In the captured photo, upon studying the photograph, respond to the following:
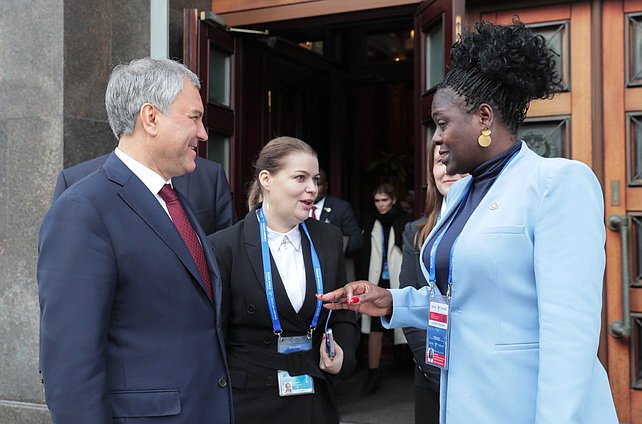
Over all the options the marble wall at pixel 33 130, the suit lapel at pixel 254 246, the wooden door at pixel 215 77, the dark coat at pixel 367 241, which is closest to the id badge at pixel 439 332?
the suit lapel at pixel 254 246

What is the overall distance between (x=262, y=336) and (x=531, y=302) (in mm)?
1378

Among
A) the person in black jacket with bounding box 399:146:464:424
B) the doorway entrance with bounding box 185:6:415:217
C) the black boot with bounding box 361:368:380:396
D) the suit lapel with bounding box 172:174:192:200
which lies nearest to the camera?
the person in black jacket with bounding box 399:146:464:424

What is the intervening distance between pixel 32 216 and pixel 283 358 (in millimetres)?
3053

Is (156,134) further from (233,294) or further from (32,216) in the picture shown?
(32,216)

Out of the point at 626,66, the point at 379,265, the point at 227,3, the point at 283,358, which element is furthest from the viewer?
the point at 379,265

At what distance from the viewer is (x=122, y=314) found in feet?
6.65

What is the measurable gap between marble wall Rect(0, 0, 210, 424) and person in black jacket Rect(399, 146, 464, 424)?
2753mm

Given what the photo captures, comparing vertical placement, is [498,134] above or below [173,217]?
above

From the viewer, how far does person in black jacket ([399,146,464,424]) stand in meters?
3.19

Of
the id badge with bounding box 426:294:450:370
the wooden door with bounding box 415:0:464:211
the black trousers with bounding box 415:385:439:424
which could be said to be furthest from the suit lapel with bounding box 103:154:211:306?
the wooden door with bounding box 415:0:464:211

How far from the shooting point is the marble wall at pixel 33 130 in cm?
519

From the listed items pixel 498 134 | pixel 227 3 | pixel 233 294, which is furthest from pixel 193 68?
pixel 498 134

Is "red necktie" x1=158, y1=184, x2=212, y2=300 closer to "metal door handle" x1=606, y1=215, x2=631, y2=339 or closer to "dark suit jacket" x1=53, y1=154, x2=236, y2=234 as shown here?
"dark suit jacket" x1=53, y1=154, x2=236, y2=234

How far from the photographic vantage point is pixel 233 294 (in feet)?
10.0
